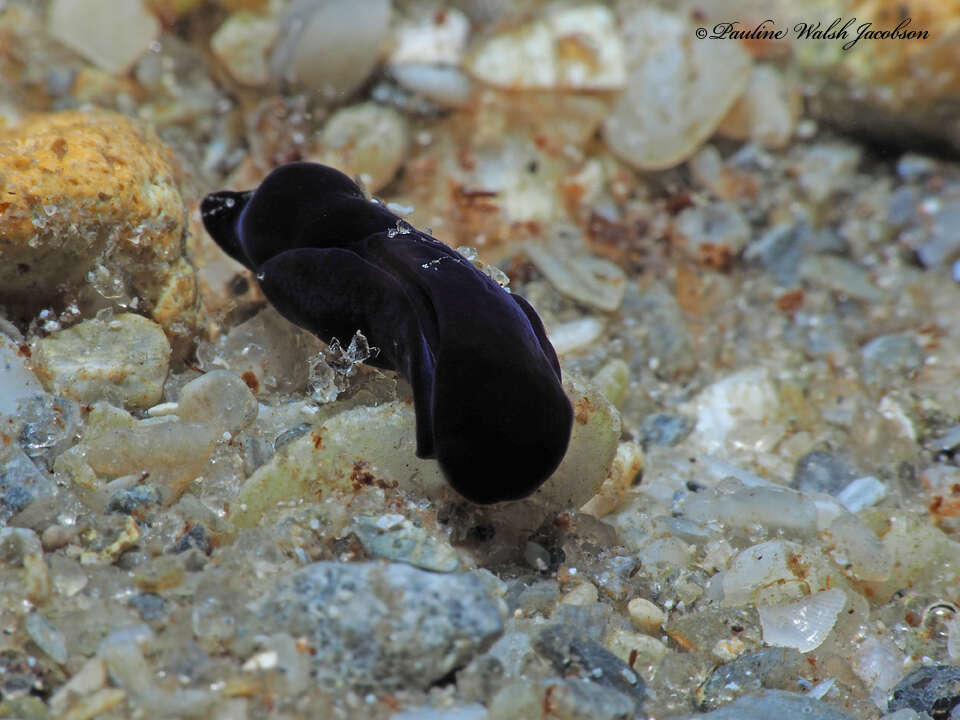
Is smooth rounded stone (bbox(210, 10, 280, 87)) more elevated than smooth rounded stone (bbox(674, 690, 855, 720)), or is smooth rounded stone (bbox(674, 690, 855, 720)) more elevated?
smooth rounded stone (bbox(210, 10, 280, 87))

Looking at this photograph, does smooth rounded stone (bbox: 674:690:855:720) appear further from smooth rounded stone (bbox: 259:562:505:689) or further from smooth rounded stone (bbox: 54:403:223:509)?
smooth rounded stone (bbox: 54:403:223:509)

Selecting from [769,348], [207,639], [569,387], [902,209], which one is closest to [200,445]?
[207,639]

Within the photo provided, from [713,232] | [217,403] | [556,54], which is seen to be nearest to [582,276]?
[713,232]

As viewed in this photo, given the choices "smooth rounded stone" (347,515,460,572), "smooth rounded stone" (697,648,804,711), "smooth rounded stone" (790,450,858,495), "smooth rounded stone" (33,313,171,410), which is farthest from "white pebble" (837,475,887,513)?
"smooth rounded stone" (33,313,171,410)

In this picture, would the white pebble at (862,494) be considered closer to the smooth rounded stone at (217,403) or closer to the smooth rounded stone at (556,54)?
the smooth rounded stone at (217,403)

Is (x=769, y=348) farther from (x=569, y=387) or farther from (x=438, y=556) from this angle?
(x=438, y=556)

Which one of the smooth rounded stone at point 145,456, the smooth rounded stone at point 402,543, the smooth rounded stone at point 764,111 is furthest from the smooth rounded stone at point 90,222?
the smooth rounded stone at point 764,111

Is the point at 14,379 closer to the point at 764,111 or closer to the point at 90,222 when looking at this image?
the point at 90,222

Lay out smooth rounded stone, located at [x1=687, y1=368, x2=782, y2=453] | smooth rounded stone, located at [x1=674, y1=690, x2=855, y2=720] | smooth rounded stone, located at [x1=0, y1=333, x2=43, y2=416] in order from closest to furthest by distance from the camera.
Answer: smooth rounded stone, located at [x1=674, y1=690, x2=855, y2=720] < smooth rounded stone, located at [x1=0, y1=333, x2=43, y2=416] < smooth rounded stone, located at [x1=687, y1=368, x2=782, y2=453]
